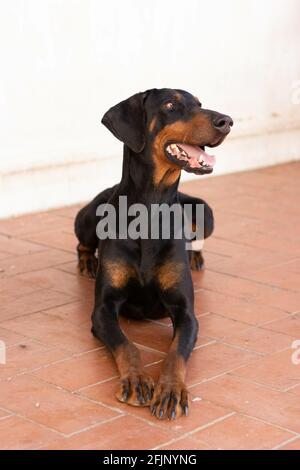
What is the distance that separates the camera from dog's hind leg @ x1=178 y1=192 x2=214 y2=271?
4.29 metres

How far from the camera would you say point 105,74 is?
19.6 ft

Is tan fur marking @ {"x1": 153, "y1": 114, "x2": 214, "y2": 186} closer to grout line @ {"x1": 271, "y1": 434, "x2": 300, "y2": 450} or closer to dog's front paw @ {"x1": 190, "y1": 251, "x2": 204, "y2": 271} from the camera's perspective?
dog's front paw @ {"x1": 190, "y1": 251, "x2": 204, "y2": 271}

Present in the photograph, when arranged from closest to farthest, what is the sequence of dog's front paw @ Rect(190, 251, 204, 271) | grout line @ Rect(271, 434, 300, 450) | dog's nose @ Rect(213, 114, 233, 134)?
grout line @ Rect(271, 434, 300, 450) < dog's nose @ Rect(213, 114, 233, 134) < dog's front paw @ Rect(190, 251, 204, 271)

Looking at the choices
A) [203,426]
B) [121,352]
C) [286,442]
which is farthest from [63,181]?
[286,442]

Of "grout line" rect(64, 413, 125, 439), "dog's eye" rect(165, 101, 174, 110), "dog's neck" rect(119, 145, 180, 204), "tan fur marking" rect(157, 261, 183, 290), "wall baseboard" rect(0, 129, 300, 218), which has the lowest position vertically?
"wall baseboard" rect(0, 129, 300, 218)

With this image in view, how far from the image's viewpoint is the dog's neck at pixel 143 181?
347 cm

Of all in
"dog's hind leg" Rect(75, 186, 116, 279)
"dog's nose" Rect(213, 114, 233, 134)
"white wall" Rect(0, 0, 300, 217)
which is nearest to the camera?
"dog's nose" Rect(213, 114, 233, 134)

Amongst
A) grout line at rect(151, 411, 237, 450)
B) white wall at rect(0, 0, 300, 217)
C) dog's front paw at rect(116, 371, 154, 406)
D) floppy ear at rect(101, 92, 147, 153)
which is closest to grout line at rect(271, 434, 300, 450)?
grout line at rect(151, 411, 237, 450)

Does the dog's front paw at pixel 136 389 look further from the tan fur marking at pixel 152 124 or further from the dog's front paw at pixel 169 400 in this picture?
the tan fur marking at pixel 152 124

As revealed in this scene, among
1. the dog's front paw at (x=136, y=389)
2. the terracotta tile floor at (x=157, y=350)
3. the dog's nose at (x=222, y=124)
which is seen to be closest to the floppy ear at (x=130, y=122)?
the dog's nose at (x=222, y=124)

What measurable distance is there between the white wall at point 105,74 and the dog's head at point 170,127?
7.04 feet

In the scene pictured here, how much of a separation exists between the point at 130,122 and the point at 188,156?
11.0 inches

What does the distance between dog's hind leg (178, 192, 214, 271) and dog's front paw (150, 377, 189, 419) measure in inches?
55.9

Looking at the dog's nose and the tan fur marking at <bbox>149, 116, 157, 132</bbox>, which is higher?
the dog's nose
